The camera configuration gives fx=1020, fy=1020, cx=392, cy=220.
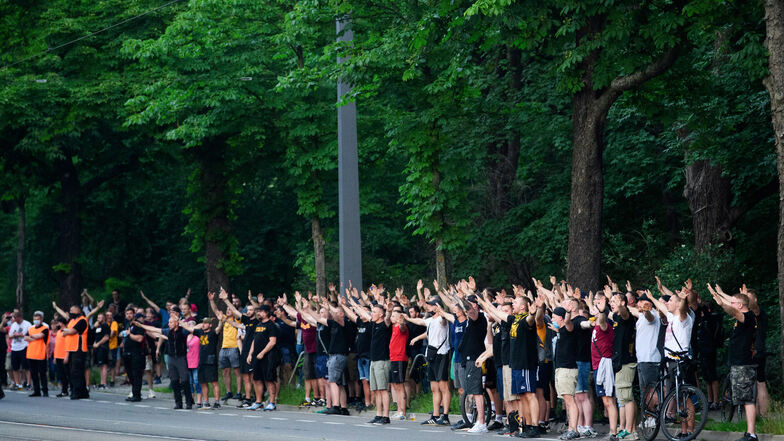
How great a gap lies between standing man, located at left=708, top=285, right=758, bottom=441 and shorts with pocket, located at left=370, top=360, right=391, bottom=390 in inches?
225

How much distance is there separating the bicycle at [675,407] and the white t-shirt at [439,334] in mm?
3758

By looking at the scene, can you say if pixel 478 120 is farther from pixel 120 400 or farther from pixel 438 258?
pixel 120 400

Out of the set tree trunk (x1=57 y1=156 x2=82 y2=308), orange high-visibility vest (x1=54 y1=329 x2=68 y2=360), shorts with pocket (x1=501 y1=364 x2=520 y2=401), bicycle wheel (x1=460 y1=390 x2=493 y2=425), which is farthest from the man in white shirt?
shorts with pocket (x1=501 y1=364 x2=520 y2=401)

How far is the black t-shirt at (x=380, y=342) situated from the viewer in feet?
55.6

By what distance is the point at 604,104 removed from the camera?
17234 millimetres

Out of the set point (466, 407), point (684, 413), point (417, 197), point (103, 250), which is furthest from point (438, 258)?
point (103, 250)

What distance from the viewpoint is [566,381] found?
1406cm

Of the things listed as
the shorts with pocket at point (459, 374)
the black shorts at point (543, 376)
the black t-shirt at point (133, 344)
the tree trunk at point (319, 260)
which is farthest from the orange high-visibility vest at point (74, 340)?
the black shorts at point (543, 376)

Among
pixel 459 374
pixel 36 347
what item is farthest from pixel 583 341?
pixel 36 347

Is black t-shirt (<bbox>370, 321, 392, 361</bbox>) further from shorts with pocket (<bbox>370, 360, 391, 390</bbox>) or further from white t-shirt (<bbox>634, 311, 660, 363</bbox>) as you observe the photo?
white t-shirt (<bbox>634, 311, 660, 363</bbox>)

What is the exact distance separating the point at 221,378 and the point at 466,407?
9629 millimetres

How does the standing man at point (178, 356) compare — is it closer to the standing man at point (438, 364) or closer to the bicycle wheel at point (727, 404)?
the standing man at point (438, 364)

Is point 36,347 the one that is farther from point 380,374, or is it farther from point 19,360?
point 380,374

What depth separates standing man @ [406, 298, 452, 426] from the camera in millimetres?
16219
